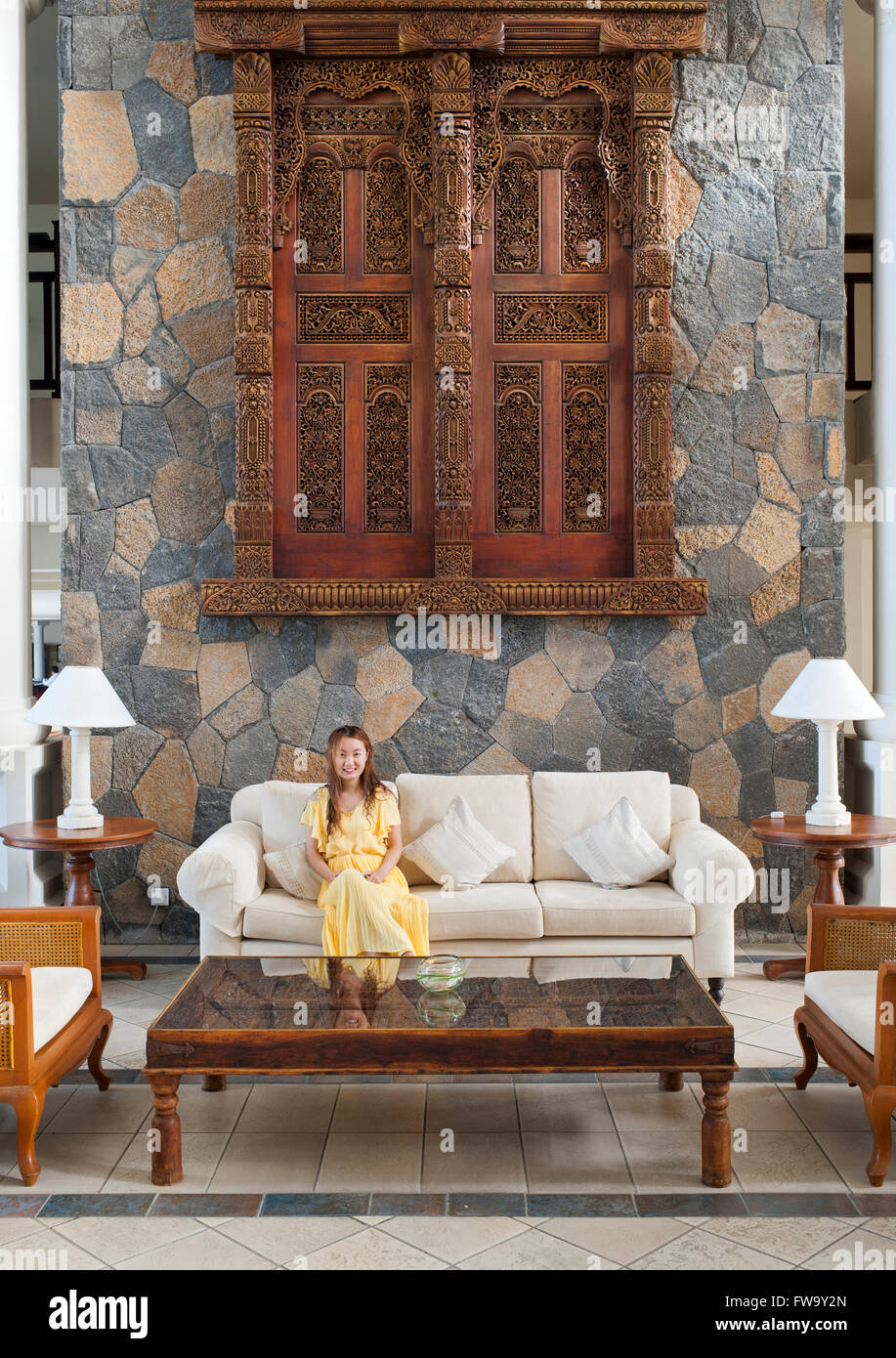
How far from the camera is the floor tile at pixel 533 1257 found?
7.98ft

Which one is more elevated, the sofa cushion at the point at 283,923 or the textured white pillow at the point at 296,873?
the textured white pillow at the point at 296,873

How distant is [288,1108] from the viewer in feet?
11.0

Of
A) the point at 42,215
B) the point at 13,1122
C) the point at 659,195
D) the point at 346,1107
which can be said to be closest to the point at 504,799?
the point at 346,1107

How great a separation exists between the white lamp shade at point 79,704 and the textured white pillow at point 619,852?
1909 millimetres

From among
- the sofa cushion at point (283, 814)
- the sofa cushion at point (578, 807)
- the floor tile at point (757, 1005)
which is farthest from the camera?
the sofa cushion at point (578, 807)

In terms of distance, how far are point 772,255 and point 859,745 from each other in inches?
89.7

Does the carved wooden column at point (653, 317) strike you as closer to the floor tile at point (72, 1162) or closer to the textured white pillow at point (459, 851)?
the textured white pillow at point (459, 851)

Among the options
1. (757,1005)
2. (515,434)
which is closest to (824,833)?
(757,1005)

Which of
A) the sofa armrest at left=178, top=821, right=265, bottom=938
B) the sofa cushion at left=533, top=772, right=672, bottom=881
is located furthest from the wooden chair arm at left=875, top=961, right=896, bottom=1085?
the sofa armrest at left=178, top=821, right=265, bottom=938

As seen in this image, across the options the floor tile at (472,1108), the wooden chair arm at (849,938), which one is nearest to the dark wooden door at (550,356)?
the wooden chair arm at (849,938)

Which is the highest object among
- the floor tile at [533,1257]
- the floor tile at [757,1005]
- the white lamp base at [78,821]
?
the white lamp base at [78,821]

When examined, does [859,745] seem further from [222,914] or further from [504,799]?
[222,914]

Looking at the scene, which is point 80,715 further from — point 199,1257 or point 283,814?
point 199,1257

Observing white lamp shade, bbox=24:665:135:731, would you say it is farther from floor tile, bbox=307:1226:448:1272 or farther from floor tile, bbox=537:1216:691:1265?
floor tile, bbox=537:1216:691:1265
